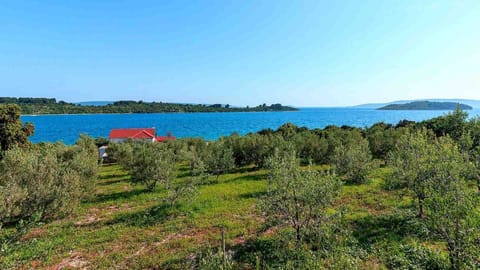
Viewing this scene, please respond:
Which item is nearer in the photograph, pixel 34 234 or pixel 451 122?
pixel 34 234

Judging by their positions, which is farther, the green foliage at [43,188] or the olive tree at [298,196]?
the green foliage at [43,188]

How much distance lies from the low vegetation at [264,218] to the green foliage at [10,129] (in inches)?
646

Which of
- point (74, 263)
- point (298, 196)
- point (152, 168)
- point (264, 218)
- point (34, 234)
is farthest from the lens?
point (152, 168)

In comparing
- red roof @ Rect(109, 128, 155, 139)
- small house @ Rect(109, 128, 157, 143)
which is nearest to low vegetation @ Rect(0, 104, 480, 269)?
small house @ Rect(109, 128, 157, 143)

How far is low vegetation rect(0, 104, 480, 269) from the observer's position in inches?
293

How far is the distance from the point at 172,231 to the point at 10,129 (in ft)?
98.6

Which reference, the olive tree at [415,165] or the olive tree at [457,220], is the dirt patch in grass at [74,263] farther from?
the olive tree at [415,165]

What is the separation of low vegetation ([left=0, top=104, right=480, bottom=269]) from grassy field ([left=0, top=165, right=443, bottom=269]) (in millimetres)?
64

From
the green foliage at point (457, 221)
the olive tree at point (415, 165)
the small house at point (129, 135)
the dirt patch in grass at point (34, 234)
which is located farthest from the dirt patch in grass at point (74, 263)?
the small house at point (129, 135)

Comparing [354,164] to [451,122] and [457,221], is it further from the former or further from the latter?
[451,122]

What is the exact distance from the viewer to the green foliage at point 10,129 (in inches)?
1152

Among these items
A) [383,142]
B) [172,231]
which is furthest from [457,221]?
[383,142]

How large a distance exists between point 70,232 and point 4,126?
84.9 feet

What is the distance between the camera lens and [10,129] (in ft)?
97.0
